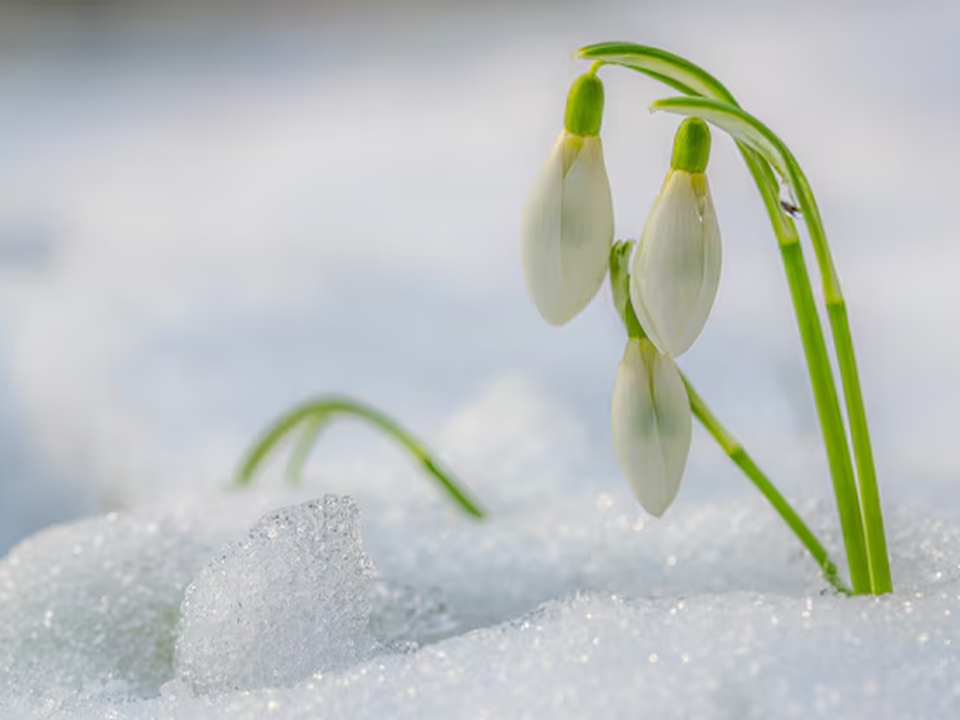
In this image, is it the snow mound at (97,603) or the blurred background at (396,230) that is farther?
the blurred background at (396,230)

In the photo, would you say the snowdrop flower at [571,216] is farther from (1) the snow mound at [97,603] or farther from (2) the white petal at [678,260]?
(1) the snow mound at [97,603]

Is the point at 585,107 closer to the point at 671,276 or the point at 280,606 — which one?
the point at 671,276

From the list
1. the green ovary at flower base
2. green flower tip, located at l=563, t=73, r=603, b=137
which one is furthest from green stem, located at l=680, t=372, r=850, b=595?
green flower tip, located at l=563, t=73, r=603, b=137

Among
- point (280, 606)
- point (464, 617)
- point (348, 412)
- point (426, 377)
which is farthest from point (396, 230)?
point (280, 606)

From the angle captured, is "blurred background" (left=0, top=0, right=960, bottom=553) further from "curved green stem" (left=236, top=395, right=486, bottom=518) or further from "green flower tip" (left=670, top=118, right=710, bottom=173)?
"green flower tip" (left=670, top=118, right=710, bottom=173)

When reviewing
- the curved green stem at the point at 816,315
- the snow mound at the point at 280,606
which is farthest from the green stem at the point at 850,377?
the snow mound at the point at 280,606

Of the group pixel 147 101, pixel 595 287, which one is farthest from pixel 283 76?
pixel 595 287

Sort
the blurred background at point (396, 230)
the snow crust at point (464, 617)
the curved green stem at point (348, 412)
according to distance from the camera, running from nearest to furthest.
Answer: the snow crust at point (464, 617) < the curved green stem at point (348, 412) < the blurred background at point (396, 230)
